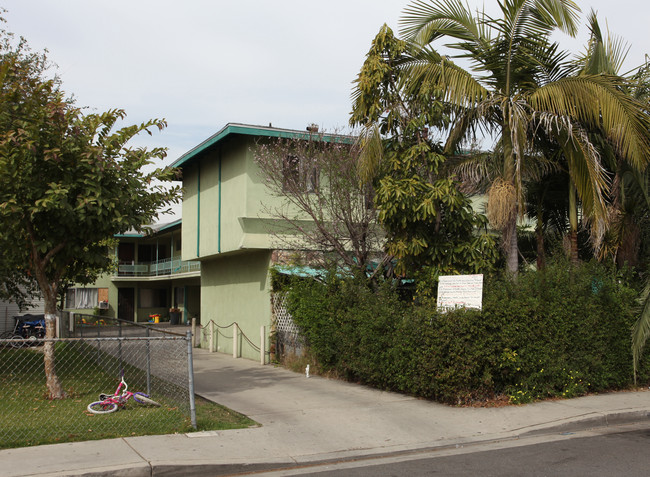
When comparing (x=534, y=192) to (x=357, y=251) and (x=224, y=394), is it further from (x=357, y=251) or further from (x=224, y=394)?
(x=224, y=394)

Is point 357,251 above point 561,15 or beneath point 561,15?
beneath

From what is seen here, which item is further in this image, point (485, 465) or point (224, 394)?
point (224, 394)

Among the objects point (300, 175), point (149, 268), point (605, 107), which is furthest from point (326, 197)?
point (149, 268)

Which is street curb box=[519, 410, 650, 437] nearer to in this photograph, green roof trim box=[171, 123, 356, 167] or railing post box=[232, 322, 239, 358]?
green roof trim box=[171, 123, 356, 167]

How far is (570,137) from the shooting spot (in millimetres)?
11008

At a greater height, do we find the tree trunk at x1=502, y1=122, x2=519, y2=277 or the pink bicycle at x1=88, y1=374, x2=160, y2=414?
the tree trunk at x1=502, y1=122, x2=519, y2=277

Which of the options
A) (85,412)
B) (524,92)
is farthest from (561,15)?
(85,412)

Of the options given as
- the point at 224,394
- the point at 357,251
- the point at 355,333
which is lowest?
the point at 224,394

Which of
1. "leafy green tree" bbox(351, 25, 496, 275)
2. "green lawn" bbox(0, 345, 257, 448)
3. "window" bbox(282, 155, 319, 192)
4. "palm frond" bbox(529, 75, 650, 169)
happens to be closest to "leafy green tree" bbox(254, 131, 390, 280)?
"window" bbox(282, 155, 319, 192)

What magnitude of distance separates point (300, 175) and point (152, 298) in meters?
Answer: 31.8

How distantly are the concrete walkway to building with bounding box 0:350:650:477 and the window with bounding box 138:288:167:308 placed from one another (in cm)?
3278

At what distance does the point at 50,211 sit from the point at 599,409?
9.48 meters

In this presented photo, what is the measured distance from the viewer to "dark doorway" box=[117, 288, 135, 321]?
4325cm

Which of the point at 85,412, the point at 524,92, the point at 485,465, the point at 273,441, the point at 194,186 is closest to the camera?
the point at 485,465
